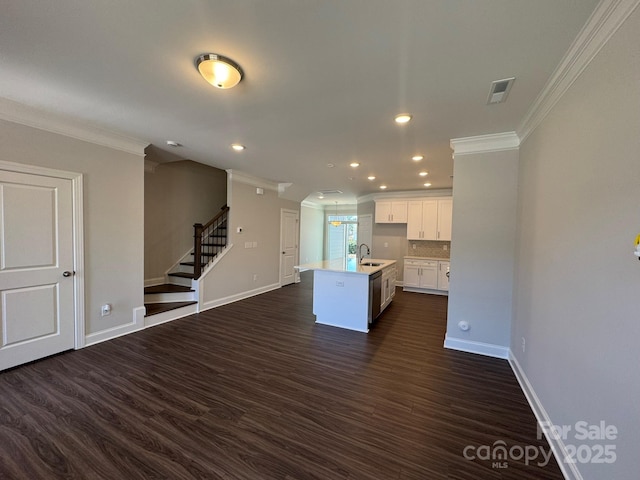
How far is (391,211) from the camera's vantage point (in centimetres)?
708

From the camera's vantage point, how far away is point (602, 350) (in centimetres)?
130

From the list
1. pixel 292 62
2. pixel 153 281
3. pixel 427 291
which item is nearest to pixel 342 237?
pixel 427 291

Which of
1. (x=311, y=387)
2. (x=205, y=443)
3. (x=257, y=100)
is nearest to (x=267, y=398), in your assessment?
(x=311, y=387)

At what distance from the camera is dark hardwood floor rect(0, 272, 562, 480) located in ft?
5.31

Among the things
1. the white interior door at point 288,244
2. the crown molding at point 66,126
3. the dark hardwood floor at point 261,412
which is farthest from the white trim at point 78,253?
the white interior door at point 288,244

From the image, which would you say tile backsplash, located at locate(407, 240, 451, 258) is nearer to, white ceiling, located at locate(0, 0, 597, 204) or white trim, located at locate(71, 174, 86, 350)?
white ceiling, located at locate(0, 0, 597, 204)

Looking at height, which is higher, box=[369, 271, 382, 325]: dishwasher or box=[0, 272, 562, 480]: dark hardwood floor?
box=[369, 271, 382, 325]: dishwasher

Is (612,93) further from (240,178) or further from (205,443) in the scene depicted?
(240,178)

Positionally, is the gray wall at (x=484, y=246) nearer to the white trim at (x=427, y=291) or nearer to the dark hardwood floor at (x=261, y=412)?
the dark hardwood floor at (x=261, y=412)

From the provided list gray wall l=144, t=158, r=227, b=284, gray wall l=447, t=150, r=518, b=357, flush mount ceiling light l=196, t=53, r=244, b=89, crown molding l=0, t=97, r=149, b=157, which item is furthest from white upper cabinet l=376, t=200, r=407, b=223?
flush mount ceiling light l=196, t=53, r=244, b=89

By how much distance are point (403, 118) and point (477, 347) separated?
286cm

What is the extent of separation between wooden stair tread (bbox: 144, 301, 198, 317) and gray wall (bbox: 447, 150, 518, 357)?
4.19 meters

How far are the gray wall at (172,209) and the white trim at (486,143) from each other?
5.11 metres

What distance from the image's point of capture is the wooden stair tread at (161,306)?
13.0ft
